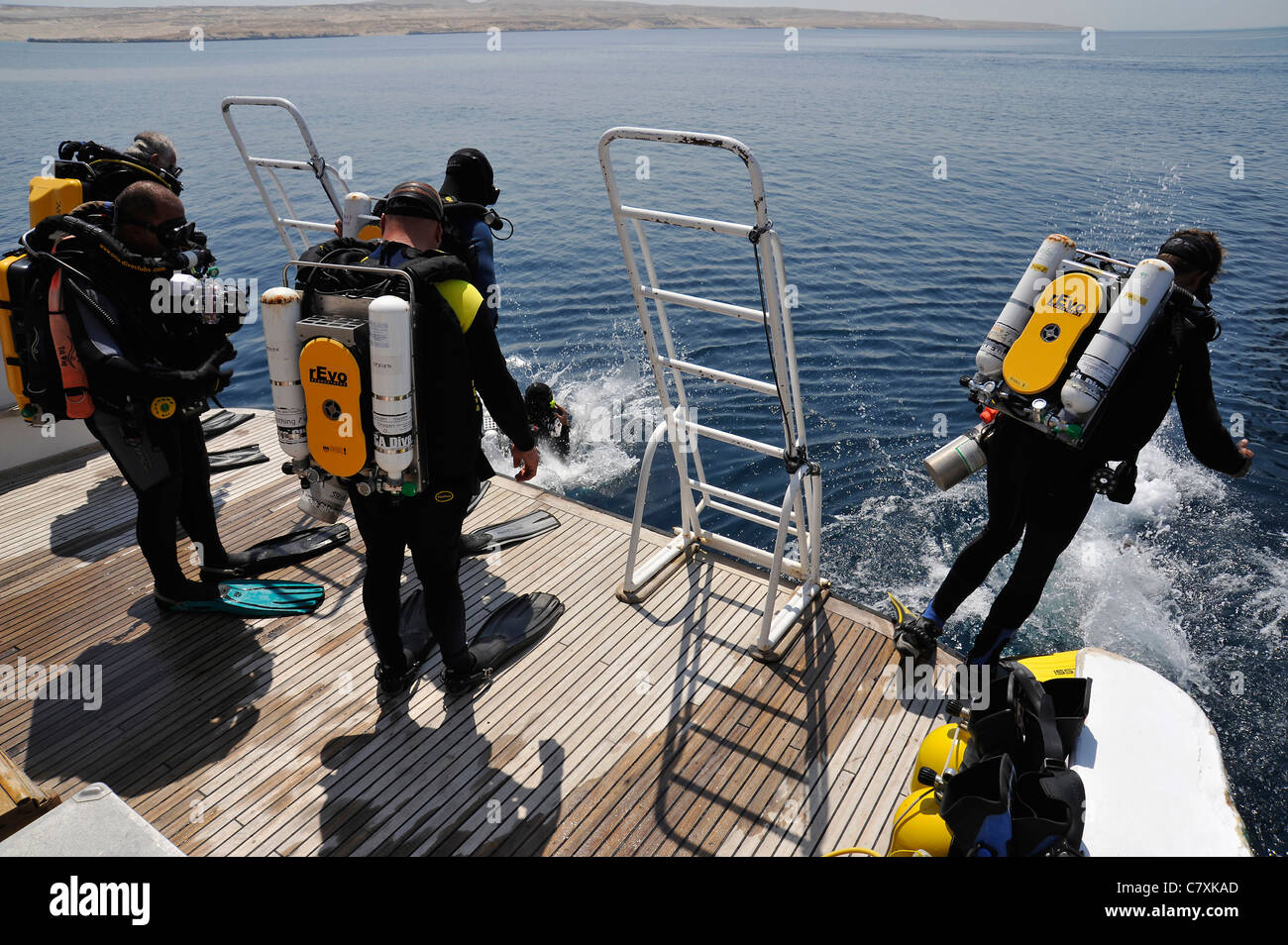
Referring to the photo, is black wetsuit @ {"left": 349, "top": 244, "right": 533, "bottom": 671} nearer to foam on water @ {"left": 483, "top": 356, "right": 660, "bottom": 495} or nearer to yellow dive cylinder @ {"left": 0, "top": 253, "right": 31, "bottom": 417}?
yellow dive cylinder @ {"left": 0, "top": 253, "right": 31, "bottom": 417}

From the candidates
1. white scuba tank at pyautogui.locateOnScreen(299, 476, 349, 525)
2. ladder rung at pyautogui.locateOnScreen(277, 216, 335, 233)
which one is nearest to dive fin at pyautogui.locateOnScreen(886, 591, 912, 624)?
white scuba tank at pyautogui.locateOnScreen(299, 476, 349, 525)

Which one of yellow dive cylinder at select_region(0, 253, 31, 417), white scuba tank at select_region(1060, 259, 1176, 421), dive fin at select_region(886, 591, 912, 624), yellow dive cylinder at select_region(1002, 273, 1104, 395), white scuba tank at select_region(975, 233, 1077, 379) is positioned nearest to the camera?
white scuba tank at select_region(1060, 259, 1176, 421)

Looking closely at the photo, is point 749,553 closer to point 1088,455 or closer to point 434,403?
point 1088,455

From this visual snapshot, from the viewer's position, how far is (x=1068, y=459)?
3891 millimetres

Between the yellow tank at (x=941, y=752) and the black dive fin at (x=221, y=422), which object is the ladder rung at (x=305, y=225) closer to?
the black dive fin at (x=221, y=422)

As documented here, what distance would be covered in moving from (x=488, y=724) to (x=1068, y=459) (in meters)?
3.20

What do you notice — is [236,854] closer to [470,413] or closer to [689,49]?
[470,413]

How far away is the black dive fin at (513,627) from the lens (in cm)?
460

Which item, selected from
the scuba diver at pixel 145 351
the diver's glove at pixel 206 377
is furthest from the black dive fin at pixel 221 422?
the diver's glove at pixel 206 377

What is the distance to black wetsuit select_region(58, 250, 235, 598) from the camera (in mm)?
4191

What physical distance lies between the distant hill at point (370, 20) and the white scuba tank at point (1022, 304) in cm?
13684

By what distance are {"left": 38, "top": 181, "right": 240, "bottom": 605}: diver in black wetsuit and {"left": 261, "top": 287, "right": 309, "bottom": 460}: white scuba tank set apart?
1.36 meters

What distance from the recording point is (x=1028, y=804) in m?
3.12
